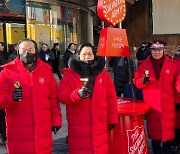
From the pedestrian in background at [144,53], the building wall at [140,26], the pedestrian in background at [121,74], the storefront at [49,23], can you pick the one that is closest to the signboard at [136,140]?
the pedestrian in background at [121,74]

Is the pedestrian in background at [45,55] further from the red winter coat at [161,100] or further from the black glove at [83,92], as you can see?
the black glove at [83,92]

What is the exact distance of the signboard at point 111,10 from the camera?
4.59 metres

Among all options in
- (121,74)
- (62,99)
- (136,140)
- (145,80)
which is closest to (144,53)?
(121,74)

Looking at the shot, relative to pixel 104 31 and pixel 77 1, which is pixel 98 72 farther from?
pixel 77 1

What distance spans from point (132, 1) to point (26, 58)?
20207mm

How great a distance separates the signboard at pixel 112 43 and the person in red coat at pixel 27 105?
3.91 feet

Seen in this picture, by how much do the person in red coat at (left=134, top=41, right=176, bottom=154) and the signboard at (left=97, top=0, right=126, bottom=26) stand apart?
1.99ft

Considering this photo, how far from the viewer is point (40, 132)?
3600 millimetres

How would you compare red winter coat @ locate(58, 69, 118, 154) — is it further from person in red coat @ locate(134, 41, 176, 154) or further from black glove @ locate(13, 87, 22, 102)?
person in red coat @ locate(134, 41, 176, 154)

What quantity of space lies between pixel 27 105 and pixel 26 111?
6 cm

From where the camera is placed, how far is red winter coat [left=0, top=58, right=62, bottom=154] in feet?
11.6

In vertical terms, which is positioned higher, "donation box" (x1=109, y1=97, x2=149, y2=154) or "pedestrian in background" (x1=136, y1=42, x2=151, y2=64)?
"pedestrian in background" (x1=136, y1=42, x2=151, y2=64)

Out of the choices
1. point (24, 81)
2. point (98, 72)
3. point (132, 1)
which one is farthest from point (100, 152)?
point (132, 1)

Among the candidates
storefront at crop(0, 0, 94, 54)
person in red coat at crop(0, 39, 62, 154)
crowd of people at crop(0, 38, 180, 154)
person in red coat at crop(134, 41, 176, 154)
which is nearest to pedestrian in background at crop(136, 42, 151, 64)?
person in red coat at crop(134, 41, 176, 154)
